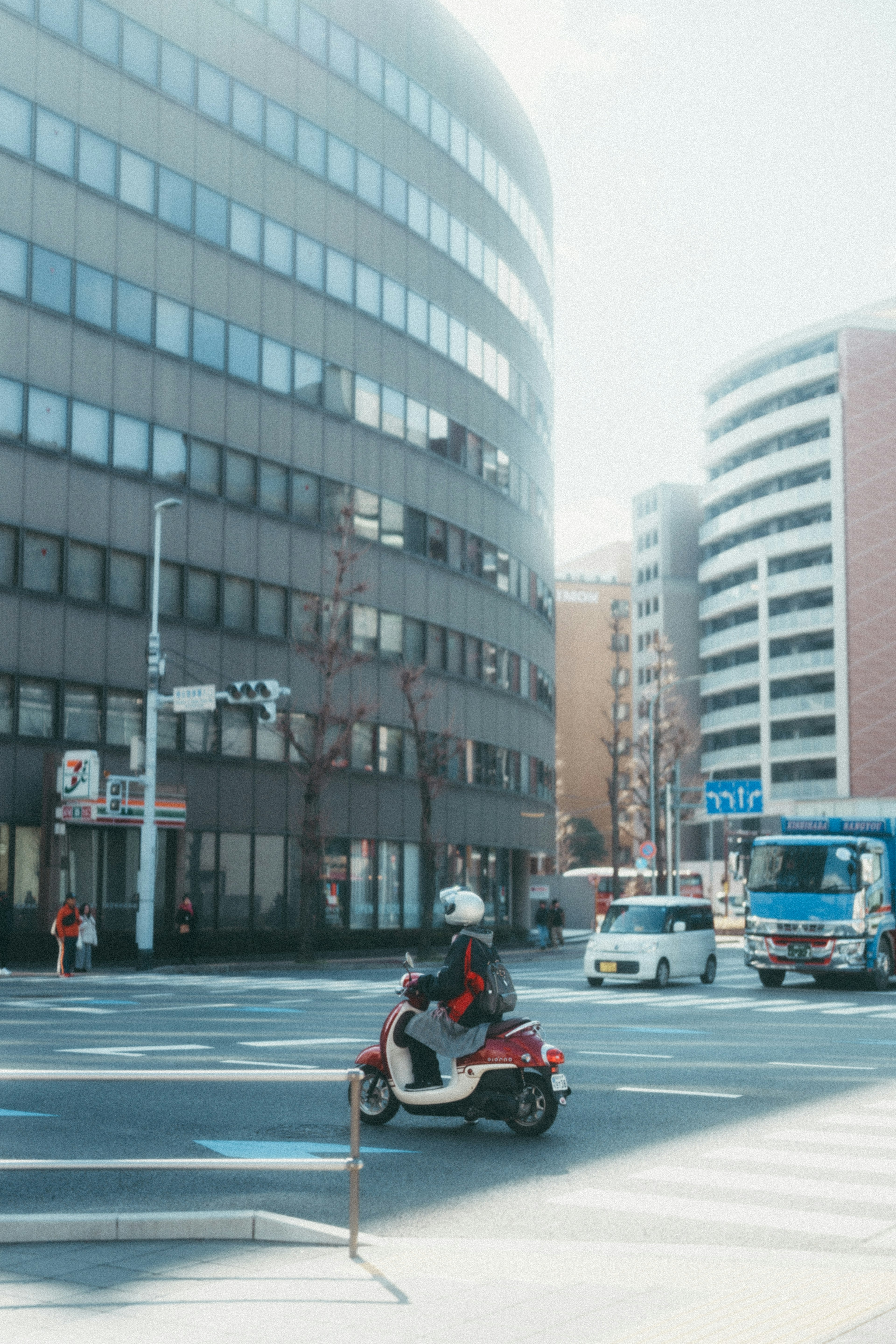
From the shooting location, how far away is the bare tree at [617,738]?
6625 cm

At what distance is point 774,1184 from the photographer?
9.19 metres

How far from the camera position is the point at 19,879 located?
35.4 metres

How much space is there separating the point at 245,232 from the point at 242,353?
342 cm

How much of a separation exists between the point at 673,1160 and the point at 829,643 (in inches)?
3456

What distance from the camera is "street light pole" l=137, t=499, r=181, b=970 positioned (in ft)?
113

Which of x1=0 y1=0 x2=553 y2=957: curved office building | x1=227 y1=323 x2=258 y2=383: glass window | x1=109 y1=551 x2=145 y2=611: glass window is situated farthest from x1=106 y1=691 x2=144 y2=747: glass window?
x1=227 y1=323 x2=258 y2=383: glass window

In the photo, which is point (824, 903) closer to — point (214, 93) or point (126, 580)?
point (126, 580)

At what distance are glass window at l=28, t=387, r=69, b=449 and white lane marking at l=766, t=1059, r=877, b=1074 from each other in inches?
1009

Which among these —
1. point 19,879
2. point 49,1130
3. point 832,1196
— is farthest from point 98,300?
point 832,1196

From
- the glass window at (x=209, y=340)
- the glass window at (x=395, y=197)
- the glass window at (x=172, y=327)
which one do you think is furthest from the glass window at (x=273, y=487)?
the glass window at (x=395, y=197)

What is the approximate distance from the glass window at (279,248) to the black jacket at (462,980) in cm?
3598

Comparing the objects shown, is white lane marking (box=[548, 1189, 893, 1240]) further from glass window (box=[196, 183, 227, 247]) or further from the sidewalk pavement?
glass window (box=[196, 183, 227, 247])

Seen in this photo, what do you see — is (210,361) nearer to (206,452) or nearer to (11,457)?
(206,452)

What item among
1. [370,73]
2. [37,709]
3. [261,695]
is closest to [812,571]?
[370,73]
